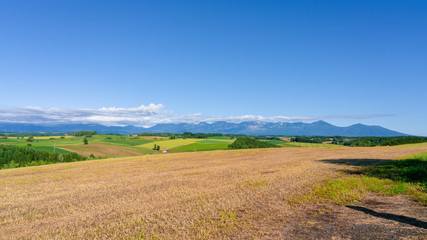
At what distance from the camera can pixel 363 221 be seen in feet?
31.9

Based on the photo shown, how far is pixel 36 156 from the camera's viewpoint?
2766 inches

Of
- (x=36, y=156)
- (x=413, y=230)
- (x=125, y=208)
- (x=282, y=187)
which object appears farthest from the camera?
(x=36, y=156)

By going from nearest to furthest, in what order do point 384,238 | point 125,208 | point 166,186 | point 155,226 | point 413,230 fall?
point 384,238 → point 413,230 → point 155,226 → point 125,208 → point 166,186

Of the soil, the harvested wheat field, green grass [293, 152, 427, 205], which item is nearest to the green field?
the harvested wheat field

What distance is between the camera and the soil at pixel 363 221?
27.6 ft

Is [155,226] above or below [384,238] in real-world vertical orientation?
below

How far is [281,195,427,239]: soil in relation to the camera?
8414 millimetres

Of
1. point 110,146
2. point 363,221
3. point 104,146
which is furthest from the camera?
point 110,146

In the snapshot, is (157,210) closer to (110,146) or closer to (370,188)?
(370,188)

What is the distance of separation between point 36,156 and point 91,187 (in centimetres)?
6650

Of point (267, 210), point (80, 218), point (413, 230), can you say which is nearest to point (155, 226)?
point (80, 218)

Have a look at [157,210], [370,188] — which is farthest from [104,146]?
[370,188]

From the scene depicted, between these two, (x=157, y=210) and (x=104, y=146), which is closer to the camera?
(x=157, y=210)

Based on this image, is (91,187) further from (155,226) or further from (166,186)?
(155,226)
